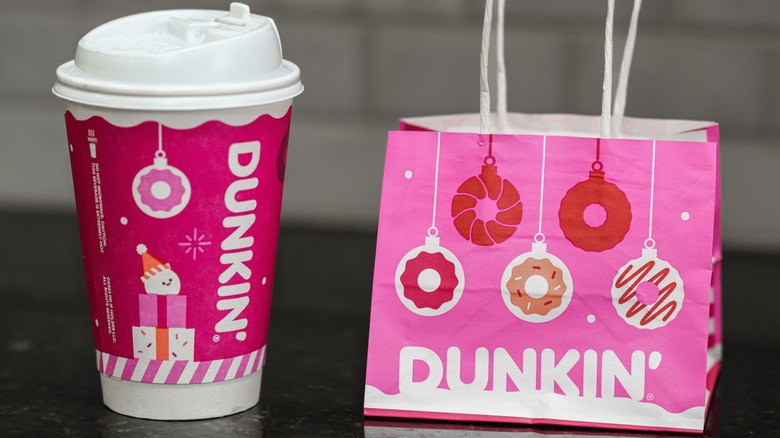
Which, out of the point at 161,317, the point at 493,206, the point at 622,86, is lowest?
the point at 161,317

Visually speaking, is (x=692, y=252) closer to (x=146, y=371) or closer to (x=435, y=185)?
(x=435, y=185)

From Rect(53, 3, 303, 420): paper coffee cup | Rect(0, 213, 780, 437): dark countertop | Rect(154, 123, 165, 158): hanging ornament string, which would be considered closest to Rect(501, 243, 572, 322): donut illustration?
Rect(0, 213, 780, 437): dark countertop

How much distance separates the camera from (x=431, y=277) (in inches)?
35.4

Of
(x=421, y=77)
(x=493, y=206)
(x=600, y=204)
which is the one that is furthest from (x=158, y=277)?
(x=421, y=77)

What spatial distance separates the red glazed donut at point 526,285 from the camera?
0.89 m

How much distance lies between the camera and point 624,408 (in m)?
0.89

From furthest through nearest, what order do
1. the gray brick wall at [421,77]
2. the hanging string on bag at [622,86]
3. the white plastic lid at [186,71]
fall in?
the gray brick wall at [421,77] → the hanging string on bag at [622,86] → the white plastic lid at [186,71]

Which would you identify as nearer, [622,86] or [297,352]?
[622,86]

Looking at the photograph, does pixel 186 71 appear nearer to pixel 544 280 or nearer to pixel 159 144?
pixel 159 144

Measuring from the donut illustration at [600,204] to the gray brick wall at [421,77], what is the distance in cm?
61

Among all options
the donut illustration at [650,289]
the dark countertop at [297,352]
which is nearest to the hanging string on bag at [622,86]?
the donut illustration at [650,289]

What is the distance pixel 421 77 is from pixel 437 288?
685 millimetres

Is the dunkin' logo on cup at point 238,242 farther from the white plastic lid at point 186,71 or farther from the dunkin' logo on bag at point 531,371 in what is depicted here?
the dunkin' logo on bag at point 531,371

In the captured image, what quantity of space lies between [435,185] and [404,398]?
218 mm
